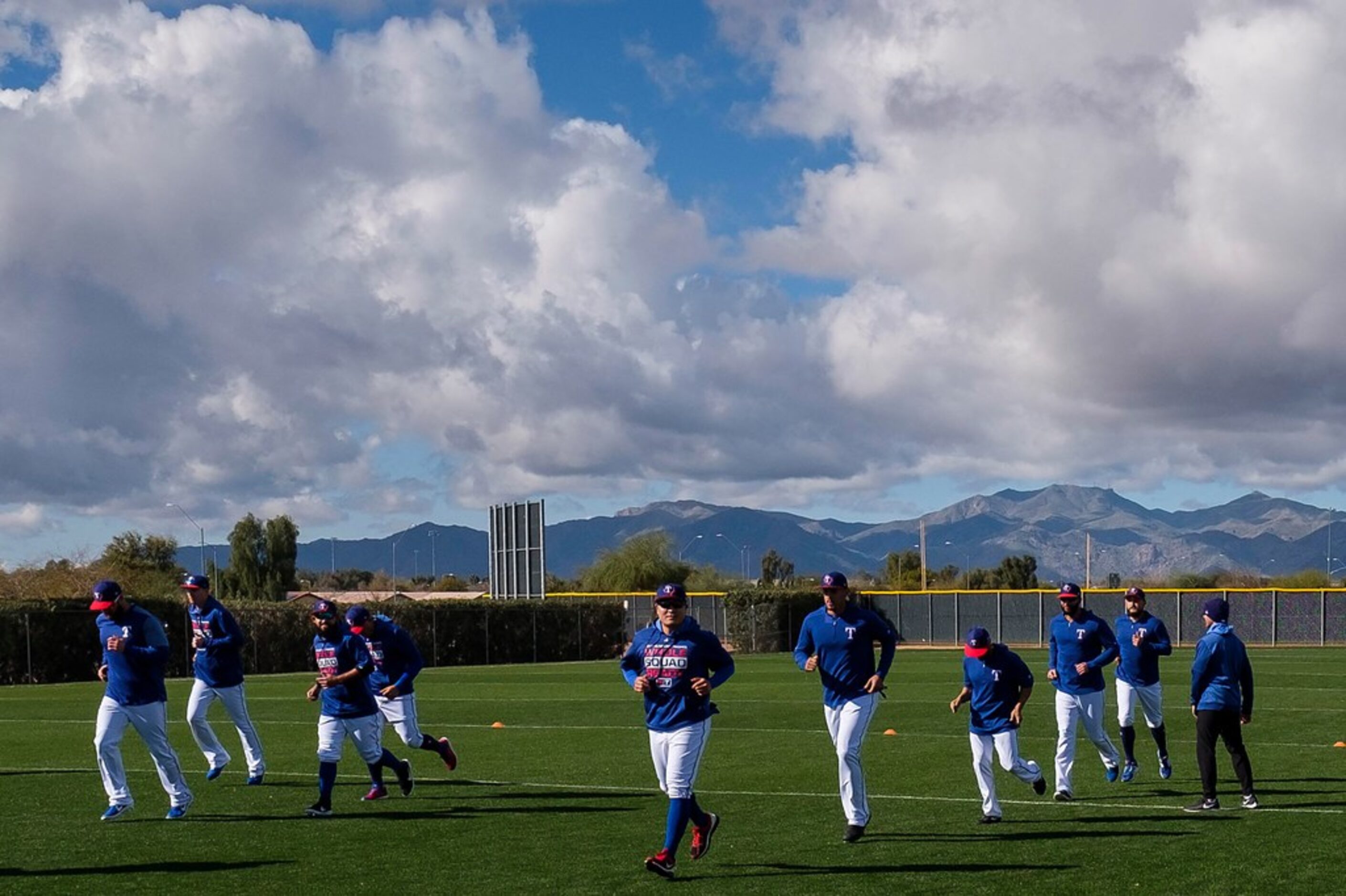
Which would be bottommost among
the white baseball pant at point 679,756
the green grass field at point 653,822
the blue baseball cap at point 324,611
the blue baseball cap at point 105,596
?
the green grass field at point 653,822

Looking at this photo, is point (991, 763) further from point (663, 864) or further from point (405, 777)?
point (405, 777)

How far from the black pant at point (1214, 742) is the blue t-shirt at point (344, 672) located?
7.68 metres

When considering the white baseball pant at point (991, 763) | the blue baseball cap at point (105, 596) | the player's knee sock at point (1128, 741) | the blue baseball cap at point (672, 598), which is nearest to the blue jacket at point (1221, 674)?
the white baseball pant at point (991, 763)

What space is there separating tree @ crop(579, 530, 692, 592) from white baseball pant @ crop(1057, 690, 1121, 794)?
8576cm

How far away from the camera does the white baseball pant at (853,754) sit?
1395 cm

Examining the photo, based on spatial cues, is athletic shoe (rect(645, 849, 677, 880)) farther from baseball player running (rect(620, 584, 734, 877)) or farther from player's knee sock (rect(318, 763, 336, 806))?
player's knee sock (rect(318, 763, 336, 806))

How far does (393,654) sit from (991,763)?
6.16 metres

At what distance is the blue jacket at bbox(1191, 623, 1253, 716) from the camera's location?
1509 centimetres

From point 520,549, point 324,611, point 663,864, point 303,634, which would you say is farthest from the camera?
point 520,549

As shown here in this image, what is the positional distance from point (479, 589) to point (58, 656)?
10723 cm

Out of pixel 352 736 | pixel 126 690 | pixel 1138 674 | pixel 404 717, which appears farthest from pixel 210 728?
pixel 1138 674

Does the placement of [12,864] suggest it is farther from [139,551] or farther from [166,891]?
[139,551]

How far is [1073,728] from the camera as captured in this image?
17.0m

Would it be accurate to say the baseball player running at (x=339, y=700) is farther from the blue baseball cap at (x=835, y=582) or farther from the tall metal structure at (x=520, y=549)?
the tall metal structure at (x=520, y=549)
